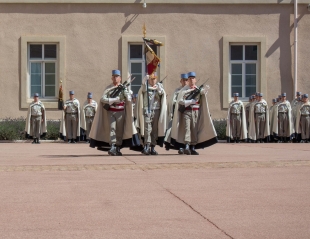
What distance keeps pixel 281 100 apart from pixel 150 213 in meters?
23.2

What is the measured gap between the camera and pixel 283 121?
1261 inches

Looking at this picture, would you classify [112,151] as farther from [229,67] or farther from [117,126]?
[229,67]

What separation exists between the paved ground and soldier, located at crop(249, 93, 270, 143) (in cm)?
1570

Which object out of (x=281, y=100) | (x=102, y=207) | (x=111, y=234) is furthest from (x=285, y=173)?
(x=281, y=100)

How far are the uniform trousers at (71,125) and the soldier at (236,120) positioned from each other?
5.15 meters

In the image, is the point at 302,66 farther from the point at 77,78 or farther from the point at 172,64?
the point at 77,78

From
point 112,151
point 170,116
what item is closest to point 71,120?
point 170,116

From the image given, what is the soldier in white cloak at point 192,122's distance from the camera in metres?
20.2

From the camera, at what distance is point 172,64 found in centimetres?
3222

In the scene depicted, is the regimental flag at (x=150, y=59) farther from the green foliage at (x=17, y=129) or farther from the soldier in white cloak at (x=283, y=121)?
the soldier in white cloak at (x=283, y=121)

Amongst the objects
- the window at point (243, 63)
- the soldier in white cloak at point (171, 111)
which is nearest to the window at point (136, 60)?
the window at point (243, 63)

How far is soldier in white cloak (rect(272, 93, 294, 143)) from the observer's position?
31.8 metres

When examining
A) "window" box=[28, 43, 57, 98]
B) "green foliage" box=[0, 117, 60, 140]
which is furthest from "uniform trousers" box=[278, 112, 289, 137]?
"window" box=[28, 43, 57, 98]

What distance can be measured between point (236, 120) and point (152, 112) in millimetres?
11719
